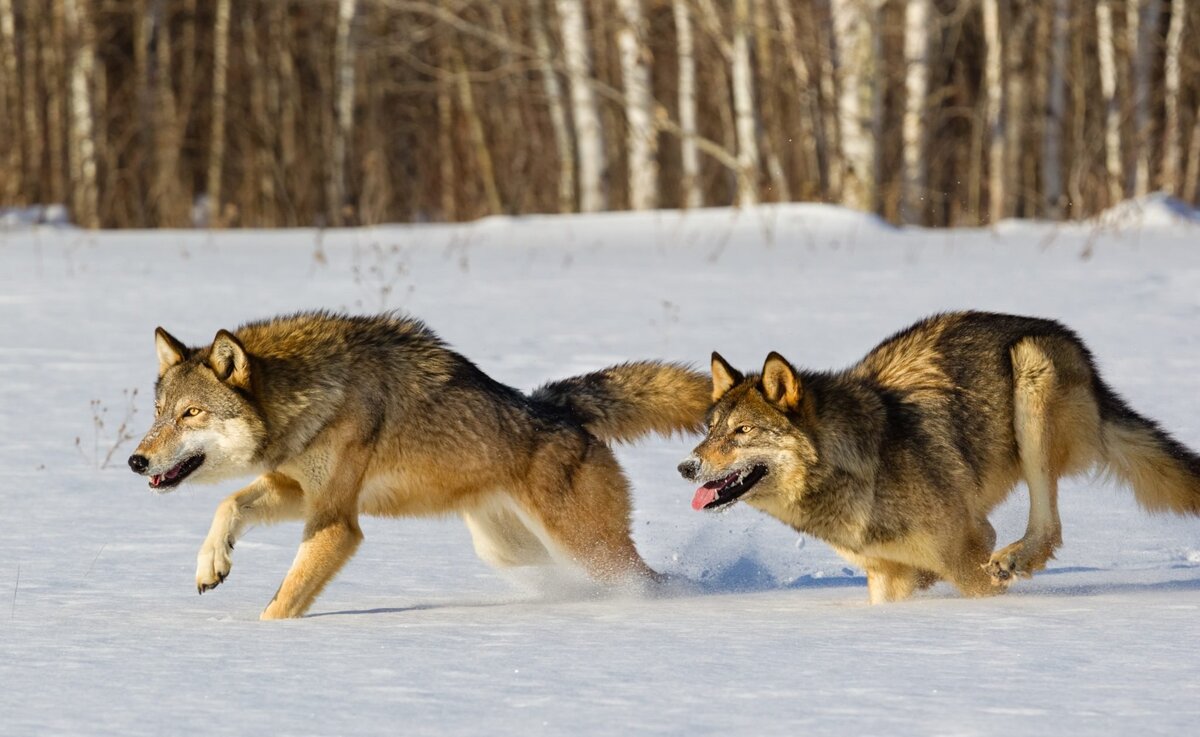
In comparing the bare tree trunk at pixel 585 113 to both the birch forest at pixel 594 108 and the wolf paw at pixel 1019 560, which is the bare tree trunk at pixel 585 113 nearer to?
the birch forest at pixel 594 108

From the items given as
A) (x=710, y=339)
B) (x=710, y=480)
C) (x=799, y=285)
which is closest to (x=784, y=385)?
(x=710, y=480)

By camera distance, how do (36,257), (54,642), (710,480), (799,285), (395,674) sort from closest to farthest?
1. (395,674)
2. (54,642)
3. (710,480)
4. (799,285)
5. (36,257)

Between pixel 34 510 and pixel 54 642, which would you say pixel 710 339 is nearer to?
pixel 34 510

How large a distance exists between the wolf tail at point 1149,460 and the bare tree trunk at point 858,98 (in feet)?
42.6

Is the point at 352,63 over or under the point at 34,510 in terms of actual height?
over

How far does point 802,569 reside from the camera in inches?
264

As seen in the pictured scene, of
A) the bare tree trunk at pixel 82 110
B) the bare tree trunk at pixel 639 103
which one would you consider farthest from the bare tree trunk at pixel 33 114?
the bare tree trunk at pixel 639 103

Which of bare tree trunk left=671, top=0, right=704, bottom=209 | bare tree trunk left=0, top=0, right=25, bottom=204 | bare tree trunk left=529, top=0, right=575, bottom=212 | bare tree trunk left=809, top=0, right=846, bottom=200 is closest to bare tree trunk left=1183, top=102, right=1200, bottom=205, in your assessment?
bare tree trunk left=809, top=0, right=846, bottom=200

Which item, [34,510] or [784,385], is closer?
[784,385]

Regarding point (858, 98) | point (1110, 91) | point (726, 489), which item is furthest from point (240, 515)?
point (1110, 91)

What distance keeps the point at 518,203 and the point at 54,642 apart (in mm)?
24115

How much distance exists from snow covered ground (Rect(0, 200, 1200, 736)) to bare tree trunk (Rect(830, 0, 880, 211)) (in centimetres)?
424

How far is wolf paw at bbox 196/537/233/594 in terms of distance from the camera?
214 inches

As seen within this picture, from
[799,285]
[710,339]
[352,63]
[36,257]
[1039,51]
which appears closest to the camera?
[710,339]
